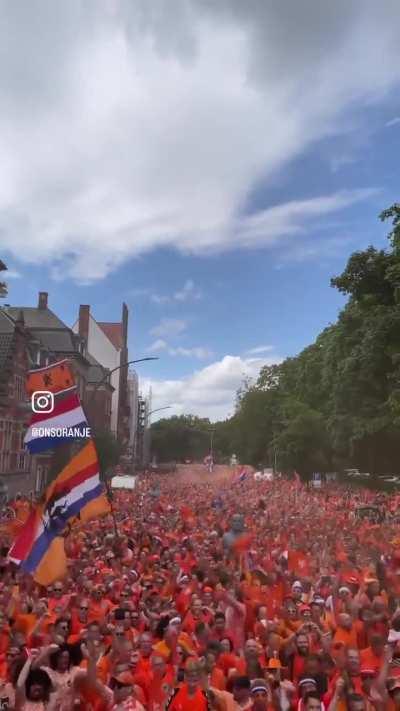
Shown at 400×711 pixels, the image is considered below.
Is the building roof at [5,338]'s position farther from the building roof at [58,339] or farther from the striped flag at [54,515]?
the striped flag at [54,515]

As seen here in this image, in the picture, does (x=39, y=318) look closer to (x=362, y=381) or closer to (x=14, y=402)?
(x=14, y=402)

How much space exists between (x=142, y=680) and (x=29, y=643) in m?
1.64

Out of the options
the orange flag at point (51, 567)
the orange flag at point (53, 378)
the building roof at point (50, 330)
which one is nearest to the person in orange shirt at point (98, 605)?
the orange flag at point (51, 567)

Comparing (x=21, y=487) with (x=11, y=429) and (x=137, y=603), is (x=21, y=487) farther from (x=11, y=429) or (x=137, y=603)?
(x=137, y=603)

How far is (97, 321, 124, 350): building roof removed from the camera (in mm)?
82500

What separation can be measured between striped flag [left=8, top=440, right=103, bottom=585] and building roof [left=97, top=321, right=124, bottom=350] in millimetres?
69714

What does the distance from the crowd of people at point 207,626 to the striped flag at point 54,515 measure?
42 cm

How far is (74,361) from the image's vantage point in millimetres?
49969

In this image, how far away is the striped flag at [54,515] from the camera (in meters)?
9.57

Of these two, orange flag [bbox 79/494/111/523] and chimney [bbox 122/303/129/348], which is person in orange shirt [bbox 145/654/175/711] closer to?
orange flag [bbox 79/494/111/523]

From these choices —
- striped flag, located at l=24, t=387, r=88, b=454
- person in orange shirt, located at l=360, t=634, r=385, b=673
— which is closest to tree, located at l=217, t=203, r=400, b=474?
striped flag, located at l=24, t=387, r=88, b=454

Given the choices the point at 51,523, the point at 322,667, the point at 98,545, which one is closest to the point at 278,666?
the point at 322,667

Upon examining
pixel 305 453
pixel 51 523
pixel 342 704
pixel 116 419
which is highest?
pixel 116 419

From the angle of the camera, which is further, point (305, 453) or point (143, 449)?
point (143, 449)
